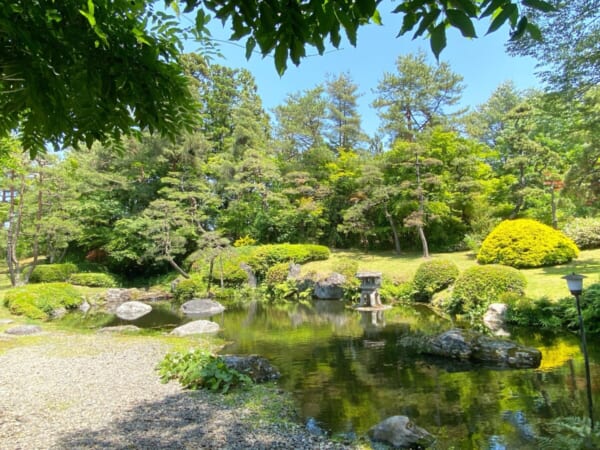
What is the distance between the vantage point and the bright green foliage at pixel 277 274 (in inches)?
705

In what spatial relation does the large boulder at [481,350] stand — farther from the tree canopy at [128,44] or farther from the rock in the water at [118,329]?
the rock in the water at [118,329]

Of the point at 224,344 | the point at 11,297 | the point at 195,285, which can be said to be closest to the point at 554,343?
the point at 224,344

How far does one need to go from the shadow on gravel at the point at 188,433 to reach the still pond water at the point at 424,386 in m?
0.60

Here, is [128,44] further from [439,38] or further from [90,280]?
[90,280]

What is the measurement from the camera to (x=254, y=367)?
6098 mm

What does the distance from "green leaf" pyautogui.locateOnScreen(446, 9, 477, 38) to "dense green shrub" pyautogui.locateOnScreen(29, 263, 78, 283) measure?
21.4 m

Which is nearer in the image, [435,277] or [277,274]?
[435,277]

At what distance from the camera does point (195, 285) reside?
17859mm

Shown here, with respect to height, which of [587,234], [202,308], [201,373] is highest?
[587,234]

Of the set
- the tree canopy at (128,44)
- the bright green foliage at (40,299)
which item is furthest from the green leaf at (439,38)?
the bright green foliage at (40,299)

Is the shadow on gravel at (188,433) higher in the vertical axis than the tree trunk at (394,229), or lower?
lower

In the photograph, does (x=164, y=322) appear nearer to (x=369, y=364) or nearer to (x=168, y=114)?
(x=369, y=364)

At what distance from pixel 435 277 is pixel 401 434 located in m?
9.87

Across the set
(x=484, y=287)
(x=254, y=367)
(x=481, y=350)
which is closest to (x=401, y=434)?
(x=254, y=367)
